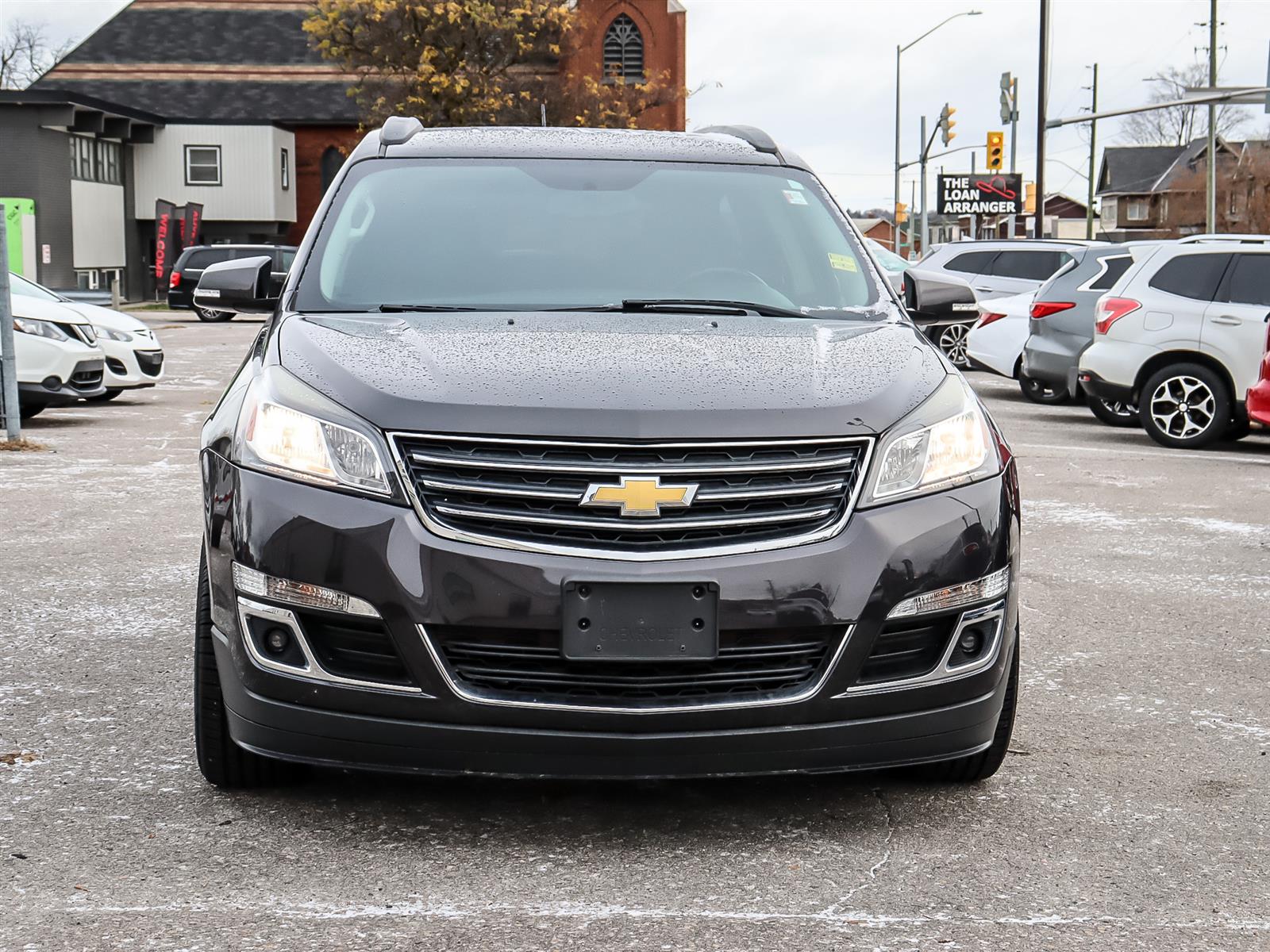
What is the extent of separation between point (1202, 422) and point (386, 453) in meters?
11.1

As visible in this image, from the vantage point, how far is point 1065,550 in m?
8.09

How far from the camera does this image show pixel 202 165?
53594mm

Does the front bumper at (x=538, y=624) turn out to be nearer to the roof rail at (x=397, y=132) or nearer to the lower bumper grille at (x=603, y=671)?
the lower bumper grille at (x=603, y=671)

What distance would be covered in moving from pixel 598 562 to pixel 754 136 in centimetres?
263

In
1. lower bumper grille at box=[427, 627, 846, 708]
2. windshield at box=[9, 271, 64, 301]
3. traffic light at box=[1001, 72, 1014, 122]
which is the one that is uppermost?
traffic light at box=[1001, 72, 1014, 122]

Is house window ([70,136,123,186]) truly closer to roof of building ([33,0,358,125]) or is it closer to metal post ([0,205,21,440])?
roof of building ([33,0,358,125])

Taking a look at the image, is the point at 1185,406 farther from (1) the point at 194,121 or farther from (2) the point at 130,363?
(1) the point at 194,121

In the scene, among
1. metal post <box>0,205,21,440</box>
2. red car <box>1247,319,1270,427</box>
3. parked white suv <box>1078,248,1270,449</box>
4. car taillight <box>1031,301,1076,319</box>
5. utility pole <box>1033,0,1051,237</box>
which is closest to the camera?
red car <box>1247,319,1270,427</box>

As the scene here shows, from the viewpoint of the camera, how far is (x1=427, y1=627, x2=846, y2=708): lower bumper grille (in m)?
3.59

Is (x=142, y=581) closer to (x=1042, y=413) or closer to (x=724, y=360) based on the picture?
(x=724, y=360)

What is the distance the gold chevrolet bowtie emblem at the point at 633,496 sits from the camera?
3549 millimetres

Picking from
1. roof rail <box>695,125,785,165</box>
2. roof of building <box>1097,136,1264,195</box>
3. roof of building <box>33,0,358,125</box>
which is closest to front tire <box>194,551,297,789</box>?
roof rail <box>695,125,785,165</box>

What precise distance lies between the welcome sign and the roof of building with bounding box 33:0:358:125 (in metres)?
22.1

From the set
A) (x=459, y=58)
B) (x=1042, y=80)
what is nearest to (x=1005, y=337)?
(x=1042, y=80)
